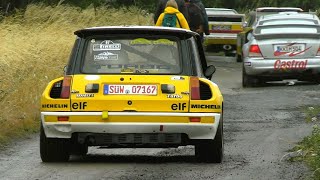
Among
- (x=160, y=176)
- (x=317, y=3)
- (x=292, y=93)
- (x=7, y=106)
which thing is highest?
(x=160, y=176)

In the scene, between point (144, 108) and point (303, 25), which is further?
point (303, 25)

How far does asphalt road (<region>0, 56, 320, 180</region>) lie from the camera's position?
436 inches

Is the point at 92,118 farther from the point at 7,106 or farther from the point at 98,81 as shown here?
the point at 7,106

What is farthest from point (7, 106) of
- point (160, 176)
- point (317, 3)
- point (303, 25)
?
point (317, 3)

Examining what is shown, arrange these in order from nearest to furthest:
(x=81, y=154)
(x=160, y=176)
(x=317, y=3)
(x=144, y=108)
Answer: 1. (x=160, y=176)
2. (x=144, y=108)
3. (x=81, y=154)
4. (x=317, y=3)

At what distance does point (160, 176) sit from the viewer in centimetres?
1091

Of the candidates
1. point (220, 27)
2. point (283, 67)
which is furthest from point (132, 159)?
point (220, 27)

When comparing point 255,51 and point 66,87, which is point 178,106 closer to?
point 66,87

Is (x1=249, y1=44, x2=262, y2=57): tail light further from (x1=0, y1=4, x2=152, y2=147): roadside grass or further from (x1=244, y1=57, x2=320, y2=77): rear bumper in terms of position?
(x1=0, y1=4, x2=152, y2=147): roadside grass

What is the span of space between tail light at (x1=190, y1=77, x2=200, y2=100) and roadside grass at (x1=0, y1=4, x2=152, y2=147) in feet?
10.8

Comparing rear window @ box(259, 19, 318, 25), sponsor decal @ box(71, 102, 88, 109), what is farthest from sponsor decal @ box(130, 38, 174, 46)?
rear window @ box(259, 19, 318, 25)

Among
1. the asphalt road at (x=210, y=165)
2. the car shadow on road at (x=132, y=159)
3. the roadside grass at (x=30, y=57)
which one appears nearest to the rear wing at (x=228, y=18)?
the roadside grass at (x=30, y=57)

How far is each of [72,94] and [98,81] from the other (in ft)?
0.93

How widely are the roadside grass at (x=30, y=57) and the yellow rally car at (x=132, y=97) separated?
8.35ft
